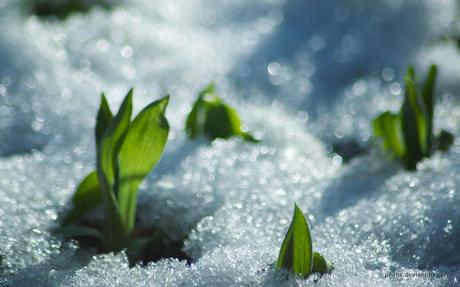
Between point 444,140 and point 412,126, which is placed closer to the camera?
point 412,126

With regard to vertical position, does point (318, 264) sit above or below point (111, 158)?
below

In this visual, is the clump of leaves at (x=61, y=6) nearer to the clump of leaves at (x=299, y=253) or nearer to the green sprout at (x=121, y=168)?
the green sprout at (x=121, y=168)

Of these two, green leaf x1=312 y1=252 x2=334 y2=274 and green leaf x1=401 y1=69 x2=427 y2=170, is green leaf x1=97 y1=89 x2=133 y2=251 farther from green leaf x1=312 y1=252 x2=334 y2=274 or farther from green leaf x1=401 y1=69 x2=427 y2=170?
green leaf x1=401 y1=69 x2=427 y2=170

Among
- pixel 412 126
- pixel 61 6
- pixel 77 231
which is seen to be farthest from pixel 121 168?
pixel 61 6

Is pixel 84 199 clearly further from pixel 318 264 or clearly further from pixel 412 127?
pixel 412 127

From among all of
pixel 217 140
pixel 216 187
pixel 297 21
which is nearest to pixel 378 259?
pixel 216 187

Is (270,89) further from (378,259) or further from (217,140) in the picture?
(378,259)

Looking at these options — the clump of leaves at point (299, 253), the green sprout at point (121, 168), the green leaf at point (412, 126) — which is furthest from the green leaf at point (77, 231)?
the green leaf at point (412, 126)
